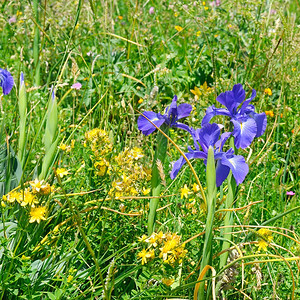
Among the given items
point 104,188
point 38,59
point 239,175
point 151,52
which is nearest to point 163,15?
point 151,52

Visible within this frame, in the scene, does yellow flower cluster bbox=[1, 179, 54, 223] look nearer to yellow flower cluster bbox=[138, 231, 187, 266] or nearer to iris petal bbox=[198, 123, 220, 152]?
yellow flower cluster bbox=[138, 231, 187, 266]

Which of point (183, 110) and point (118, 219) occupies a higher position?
point (183, 110)

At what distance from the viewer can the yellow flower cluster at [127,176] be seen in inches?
54.4

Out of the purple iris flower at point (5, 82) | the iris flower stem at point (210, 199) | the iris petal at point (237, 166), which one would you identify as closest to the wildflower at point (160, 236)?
the iris flower stem at point (210, 199)

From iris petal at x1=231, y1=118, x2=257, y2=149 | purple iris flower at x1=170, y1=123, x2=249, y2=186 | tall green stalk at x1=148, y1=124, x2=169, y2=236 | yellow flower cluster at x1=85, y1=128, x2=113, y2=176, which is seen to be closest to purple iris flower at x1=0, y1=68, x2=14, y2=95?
yellow flower cluster at x1=85, y1=128, x2=113, y2=176

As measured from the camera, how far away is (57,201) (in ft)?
4.95

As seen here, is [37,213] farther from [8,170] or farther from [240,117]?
[240,117]

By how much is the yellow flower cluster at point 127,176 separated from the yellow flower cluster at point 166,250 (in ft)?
0.63

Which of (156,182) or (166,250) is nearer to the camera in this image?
(166,250)

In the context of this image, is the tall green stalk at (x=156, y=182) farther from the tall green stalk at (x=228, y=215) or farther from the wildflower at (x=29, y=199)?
the wildflower at (x=29, y=199)

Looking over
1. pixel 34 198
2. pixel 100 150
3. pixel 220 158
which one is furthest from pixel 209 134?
pixel 34 198

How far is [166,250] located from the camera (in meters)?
1.21

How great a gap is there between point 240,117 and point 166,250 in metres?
0.46

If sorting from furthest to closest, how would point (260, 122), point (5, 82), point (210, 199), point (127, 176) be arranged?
point (5, 82)
point (127, 176)
point (260, 122)
point (210, 199)
